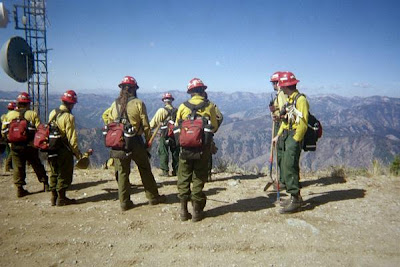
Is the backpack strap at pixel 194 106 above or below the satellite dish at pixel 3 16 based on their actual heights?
below

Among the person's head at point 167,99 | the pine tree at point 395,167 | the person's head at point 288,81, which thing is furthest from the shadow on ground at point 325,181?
the person's head at point 167,99

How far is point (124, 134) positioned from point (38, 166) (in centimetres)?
331

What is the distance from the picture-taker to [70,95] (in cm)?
587

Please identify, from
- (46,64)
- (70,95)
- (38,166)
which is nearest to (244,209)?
(70,95)

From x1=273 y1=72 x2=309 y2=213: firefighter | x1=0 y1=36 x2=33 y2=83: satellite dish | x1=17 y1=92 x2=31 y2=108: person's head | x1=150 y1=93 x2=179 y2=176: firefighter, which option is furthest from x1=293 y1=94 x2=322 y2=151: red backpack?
x1=0 y1=36 x2=33 y2=83: satellite dish

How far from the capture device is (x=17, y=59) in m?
12.8

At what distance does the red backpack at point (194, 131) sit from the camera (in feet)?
14.8

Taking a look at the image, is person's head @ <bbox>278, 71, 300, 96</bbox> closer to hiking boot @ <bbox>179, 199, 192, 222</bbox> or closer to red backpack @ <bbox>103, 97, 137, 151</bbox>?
hiking boot @ <bbox>179, 199, 192, 222</bbox>

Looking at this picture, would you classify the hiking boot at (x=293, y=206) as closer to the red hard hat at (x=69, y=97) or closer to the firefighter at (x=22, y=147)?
the red hard hat at (x=69, y=97)

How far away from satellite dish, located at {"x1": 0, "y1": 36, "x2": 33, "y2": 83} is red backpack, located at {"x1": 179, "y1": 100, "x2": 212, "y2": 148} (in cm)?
1147

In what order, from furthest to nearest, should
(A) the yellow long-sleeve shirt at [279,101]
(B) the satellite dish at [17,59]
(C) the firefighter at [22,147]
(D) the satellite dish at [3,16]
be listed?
1. (D) the satellite dish at [3,16]
2. (B) the satellite dish at [17,59]
3. (C) the firefighter at [22,147]
4. (A) the yellow long-sleeve shirt at [279,101]

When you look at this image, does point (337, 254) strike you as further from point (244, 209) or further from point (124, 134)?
point (124, 134)

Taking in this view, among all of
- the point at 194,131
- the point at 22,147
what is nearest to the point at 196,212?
the point at 194,131

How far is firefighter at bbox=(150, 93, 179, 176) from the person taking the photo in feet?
25.7
